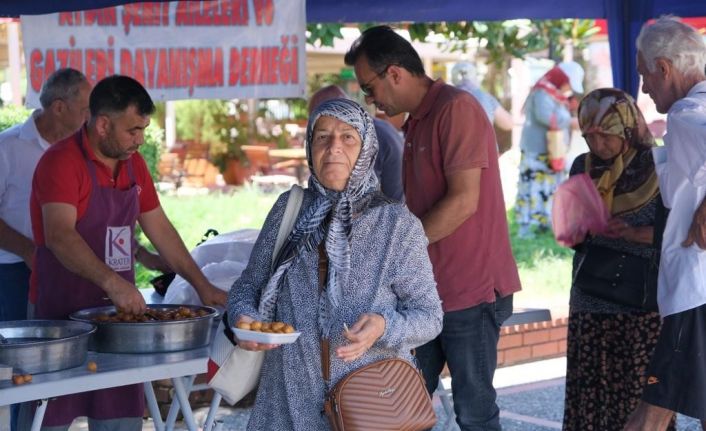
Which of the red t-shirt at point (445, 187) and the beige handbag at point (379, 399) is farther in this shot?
the red t-shirt at point (445, 187)

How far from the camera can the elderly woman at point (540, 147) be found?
36.8 feet

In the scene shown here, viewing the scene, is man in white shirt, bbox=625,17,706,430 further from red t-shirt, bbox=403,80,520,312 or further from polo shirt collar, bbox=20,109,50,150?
polo shirt collar, bbox=20,109,50,150

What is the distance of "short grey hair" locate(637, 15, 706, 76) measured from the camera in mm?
3752

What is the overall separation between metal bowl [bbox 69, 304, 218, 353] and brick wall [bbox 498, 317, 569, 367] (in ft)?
11.7

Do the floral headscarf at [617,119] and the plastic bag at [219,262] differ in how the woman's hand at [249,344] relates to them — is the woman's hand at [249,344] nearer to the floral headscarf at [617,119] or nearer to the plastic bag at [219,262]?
the plastic bag at [219,262]

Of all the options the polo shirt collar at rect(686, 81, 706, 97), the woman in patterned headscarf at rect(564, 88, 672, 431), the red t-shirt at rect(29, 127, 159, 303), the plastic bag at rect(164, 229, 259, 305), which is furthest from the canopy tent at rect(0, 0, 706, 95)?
the red t-shirt at rect(29, 127, 159, 303)

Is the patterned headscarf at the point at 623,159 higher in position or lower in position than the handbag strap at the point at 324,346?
higher

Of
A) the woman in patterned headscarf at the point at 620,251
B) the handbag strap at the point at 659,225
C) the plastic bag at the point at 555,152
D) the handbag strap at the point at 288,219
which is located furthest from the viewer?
the plastic bag at the point at 555,152

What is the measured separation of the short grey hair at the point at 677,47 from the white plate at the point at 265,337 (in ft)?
6.00

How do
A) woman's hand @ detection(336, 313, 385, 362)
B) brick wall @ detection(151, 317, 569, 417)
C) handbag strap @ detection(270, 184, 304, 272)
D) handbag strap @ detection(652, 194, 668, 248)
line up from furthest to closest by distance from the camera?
brick wall @ detection(151, 317, 569, 417) → handbag strap @ detection(652, 194, 668, 248) → handbag strap @ detection(270, 184, 304, 272) → woman's hand @ detection(336, 313, 385, 362)

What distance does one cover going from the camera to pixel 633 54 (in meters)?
5.35

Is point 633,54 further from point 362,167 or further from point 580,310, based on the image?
point 362,167

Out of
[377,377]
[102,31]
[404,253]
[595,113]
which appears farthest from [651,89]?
[102,31]

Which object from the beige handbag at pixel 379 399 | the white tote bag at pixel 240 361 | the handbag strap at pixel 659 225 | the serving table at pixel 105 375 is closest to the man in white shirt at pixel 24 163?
the serving table at pixel 105 375
